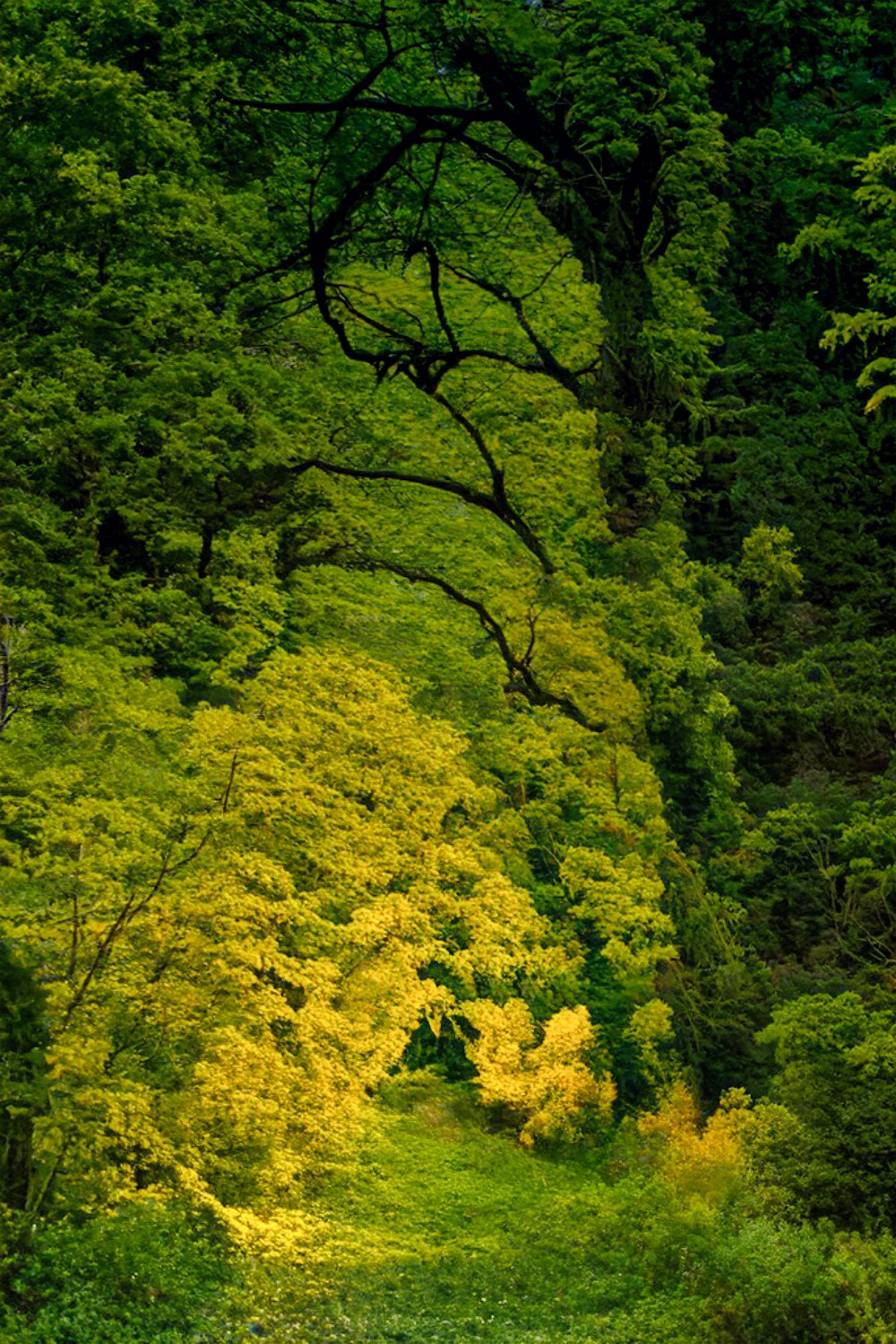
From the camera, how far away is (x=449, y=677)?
14141 millimetres

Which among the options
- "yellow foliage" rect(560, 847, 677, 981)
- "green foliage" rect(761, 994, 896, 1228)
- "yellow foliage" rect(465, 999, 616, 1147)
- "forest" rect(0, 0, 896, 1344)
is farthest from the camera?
"yellow foliage" rect(465, 999, 616, 1147)

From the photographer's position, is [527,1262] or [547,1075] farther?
[547,1075]

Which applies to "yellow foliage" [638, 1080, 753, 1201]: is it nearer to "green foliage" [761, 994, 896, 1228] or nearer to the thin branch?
"green foliage" [761, 994, 896, 1228]

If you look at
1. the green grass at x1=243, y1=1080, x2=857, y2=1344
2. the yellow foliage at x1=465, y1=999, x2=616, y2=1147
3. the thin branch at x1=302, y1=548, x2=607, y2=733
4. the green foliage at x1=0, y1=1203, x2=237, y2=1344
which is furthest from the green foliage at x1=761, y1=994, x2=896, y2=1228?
the green foliage at x1=0, y1=1203, x2=237, y2=1344

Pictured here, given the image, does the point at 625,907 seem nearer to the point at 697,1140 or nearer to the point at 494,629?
the point at 697,1140

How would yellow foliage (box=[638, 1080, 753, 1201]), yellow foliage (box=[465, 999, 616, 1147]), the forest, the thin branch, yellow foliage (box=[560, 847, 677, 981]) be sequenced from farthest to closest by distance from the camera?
the thin branch, yellow foliage (box=[465, 999, 616, 1147]), yellow foliage (box=[560, 847, 677, 981]), yellow foliage (box=[638, 1080, 753, 1201]), the forest

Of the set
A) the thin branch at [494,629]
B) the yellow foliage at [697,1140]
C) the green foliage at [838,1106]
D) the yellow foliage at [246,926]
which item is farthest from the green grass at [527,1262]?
the thin branch at [494,629]

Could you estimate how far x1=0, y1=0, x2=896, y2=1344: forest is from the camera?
33.8ft

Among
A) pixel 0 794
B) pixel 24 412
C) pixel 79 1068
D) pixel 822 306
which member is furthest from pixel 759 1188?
pixel 822 306

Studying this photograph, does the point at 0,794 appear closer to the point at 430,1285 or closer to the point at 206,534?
the point at 206,534

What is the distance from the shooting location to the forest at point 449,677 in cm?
1029

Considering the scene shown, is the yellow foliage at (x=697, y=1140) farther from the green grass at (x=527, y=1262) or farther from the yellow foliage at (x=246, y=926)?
→ the yellow foliage at (x=246, y=926)

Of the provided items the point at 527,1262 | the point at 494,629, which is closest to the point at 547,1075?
the point at 527,1262

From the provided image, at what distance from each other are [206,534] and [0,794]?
3536mm
